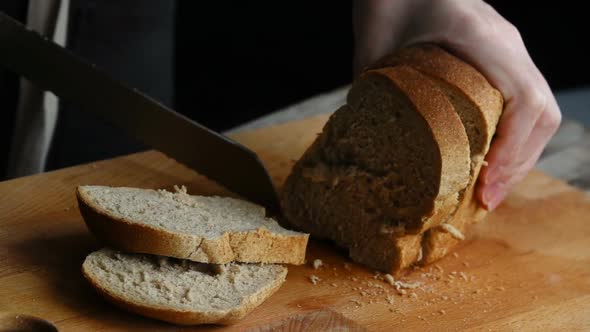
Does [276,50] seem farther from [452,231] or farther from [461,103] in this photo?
[452,231]

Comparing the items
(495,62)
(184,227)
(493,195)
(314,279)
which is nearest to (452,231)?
(493,195)

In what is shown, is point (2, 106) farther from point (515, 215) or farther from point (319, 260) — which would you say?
point (515, 215)

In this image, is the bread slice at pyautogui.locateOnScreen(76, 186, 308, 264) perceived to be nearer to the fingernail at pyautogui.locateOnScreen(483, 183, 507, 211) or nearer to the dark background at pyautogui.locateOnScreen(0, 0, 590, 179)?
the fingernail at pyautogui.locateOnScreen(483, 183, 507, 211)

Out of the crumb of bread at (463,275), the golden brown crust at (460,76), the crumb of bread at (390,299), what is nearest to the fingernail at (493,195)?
the golden brown crust at (460,76)

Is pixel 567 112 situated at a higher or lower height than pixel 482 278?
lower

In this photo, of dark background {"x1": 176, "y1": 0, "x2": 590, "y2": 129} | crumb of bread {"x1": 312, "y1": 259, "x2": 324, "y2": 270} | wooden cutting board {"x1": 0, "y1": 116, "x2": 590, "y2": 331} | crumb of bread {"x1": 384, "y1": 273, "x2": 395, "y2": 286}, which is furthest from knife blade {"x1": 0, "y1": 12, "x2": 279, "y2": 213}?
dark background {"x1": 176, "y1": 0, "x2": 590, "y2": 129}

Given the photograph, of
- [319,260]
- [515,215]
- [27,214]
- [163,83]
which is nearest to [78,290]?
[27,214]
